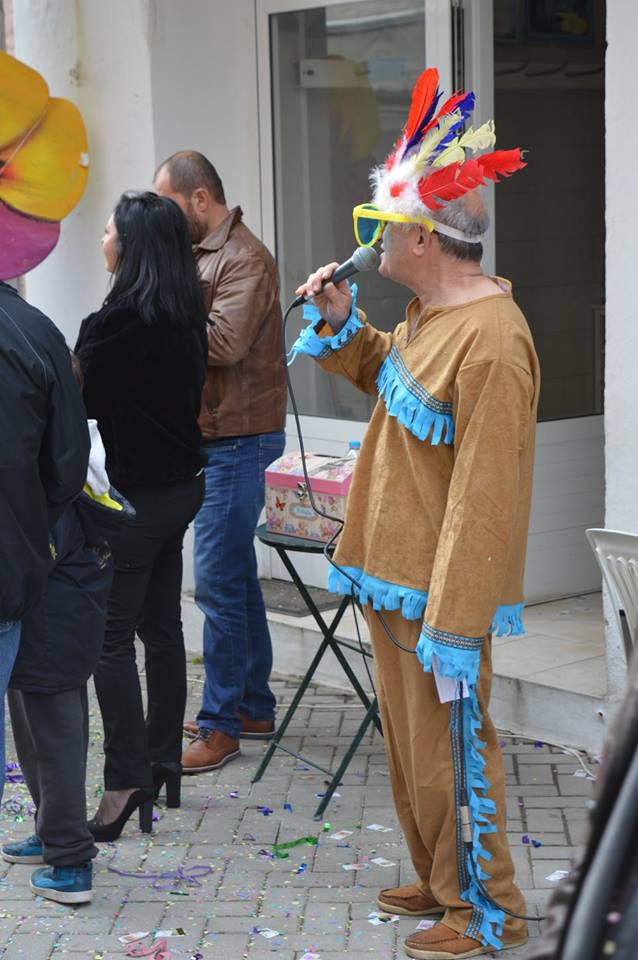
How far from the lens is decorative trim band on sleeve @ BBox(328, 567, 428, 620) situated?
10.8ft

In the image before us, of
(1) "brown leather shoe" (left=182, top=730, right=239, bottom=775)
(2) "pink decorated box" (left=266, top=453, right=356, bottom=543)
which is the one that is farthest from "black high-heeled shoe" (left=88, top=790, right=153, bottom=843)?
(2) "pink decorated box" (left=266, top=453, right=356, bottom=543)

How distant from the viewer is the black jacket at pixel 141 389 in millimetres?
3949

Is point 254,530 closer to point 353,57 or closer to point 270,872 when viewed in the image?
point 270,872

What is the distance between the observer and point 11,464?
3.22 metres

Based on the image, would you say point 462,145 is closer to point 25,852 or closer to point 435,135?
point 435,135

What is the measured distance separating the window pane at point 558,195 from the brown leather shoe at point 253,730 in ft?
6.28

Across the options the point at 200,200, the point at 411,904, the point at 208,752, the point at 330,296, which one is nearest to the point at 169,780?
the point at 208,752

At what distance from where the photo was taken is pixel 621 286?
436 centimetres

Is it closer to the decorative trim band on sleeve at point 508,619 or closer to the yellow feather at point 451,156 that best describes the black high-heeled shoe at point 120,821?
the decorative trim band on sleeve at point 508,619

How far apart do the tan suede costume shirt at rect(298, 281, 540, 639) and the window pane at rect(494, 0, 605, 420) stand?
107 inches

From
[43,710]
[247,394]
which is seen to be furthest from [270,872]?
[247,394]

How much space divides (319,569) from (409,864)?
2.51 m

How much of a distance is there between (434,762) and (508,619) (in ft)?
1.29

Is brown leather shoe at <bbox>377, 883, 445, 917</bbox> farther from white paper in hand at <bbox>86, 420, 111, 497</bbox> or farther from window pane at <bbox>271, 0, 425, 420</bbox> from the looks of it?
window pane at <bbox>271, 0, 425, 420</bbox>
